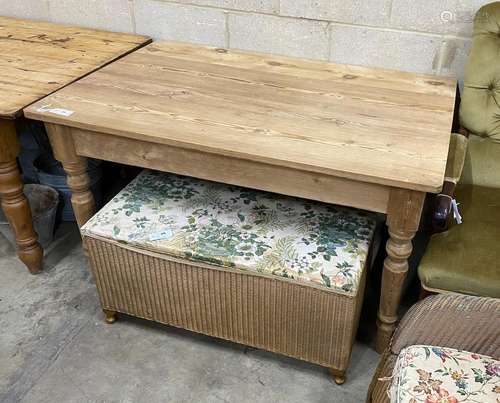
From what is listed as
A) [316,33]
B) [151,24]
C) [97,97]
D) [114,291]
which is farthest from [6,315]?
[316,33]

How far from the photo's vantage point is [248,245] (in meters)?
1.48

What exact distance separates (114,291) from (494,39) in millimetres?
1321

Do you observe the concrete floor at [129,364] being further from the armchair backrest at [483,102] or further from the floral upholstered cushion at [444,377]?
the armchair backrest at [483,102]

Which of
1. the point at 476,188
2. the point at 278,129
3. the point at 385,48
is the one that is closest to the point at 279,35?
the point at 385,48

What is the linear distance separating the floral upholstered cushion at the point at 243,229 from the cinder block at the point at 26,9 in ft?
3.14

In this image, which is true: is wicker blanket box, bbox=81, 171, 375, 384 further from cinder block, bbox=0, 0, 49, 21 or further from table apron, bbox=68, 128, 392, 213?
cinder block, bbox=0, 0, 49, 21

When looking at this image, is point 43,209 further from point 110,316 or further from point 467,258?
point 467,258

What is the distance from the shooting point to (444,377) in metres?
1.16

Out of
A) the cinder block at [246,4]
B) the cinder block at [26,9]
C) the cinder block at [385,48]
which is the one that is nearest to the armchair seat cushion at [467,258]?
the cinder block at [385,48]

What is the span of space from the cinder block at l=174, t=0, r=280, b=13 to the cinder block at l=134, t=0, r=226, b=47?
0.07ft

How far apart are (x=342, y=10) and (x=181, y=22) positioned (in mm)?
586

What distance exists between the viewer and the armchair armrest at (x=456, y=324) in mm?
1206

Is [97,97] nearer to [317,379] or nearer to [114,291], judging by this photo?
[114,291]

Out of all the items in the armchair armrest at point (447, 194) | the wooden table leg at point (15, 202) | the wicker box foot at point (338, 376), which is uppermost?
the armchair armrest at point (447, 194)
